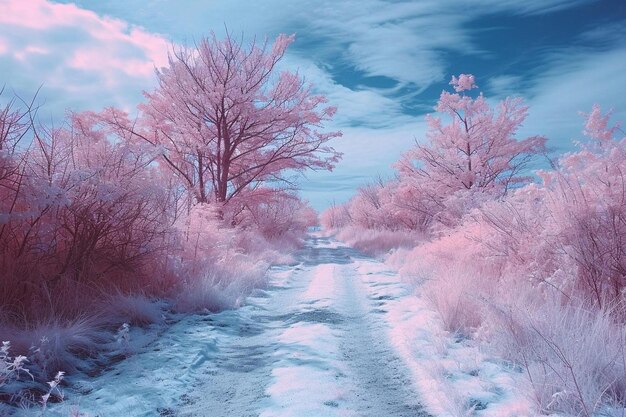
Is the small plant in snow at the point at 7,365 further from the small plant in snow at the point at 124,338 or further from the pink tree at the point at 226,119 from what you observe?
the pink tree at the point at 226,119

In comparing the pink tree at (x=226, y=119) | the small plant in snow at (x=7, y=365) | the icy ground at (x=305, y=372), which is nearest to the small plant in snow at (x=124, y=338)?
the icy ground at (x=305, y=372)

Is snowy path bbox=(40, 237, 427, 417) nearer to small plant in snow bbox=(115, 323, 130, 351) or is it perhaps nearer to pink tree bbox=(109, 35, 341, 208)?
small plant in snow bbox=(115, 323, 130, 351)

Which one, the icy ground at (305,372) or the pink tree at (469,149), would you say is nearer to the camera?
the icy ground at (305,372)

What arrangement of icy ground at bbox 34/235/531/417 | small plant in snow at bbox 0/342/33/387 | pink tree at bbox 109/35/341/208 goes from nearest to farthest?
1. small plant in snow at bbox 0/342/33/387
2. icy ground at bbox 34/235/531/417
3. pink tree at bbox 109/35/341/208

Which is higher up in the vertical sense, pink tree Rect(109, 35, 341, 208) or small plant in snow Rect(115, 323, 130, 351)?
pink tree Rect(109, 35, 341, 208)

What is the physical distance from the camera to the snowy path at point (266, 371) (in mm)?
3506

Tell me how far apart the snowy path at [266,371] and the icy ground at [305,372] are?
1 cm

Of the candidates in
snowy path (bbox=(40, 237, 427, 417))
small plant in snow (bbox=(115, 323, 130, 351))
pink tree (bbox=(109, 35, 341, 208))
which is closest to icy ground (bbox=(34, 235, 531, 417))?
snowy path (bbox=(40, 237, 427, 417))

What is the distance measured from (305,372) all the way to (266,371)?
45 centimetres

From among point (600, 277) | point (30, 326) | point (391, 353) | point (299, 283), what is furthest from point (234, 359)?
point (299, 283)

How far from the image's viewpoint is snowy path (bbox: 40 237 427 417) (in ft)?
11.5

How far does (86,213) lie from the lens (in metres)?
5.92

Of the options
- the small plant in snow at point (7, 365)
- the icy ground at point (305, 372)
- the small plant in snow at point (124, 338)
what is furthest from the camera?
the small plant in snow at point (124, 338)

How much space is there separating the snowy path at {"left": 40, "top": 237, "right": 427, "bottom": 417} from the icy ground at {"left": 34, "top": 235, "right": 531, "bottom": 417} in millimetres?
10
